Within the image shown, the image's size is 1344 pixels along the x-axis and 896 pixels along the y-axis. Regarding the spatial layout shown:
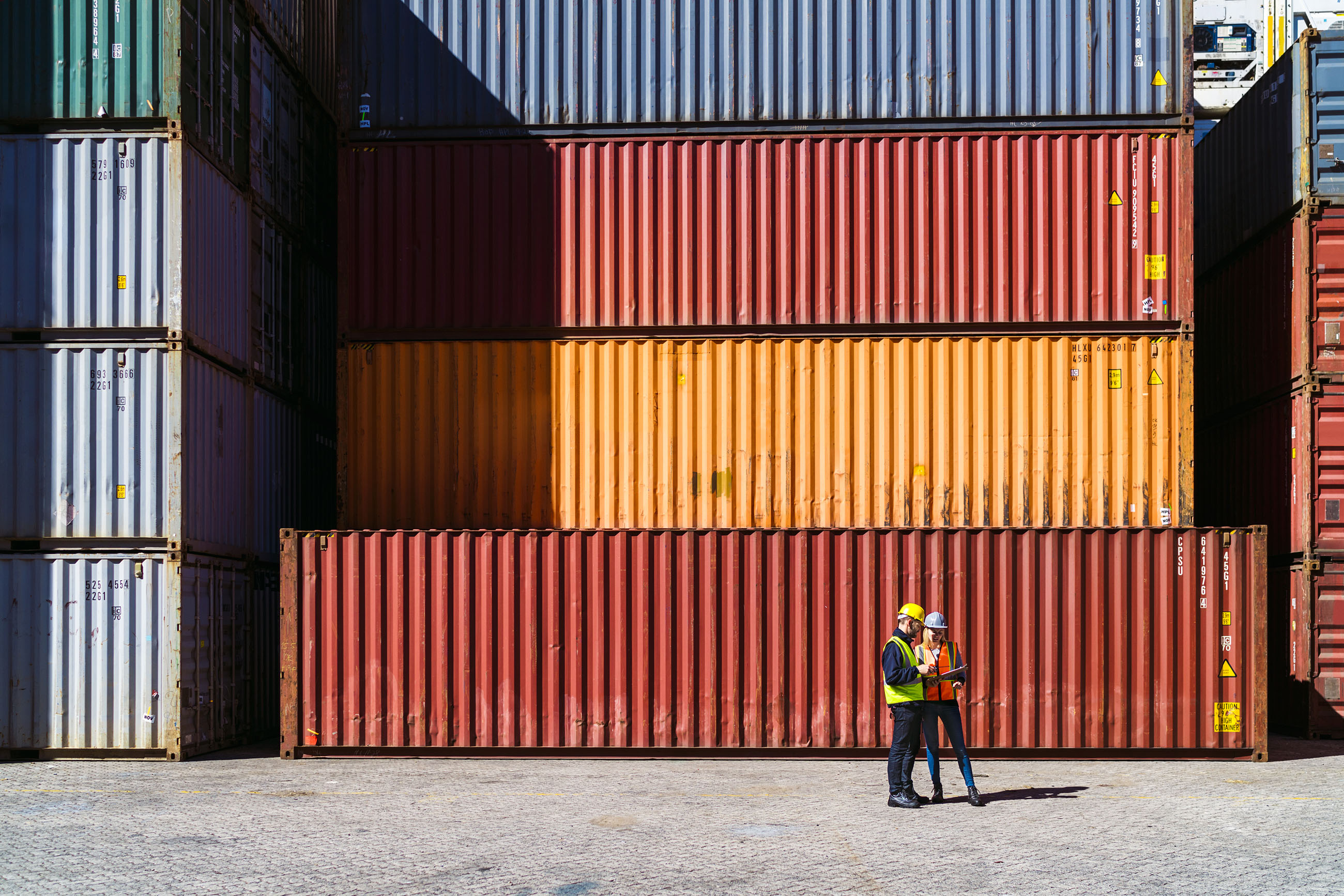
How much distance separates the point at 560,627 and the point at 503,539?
123cm

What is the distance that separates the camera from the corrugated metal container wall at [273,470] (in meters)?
16.9

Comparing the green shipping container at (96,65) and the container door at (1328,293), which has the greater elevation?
the green shipping container at (96,65)

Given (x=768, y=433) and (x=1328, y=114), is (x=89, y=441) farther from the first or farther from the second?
(x=1328, y=114)

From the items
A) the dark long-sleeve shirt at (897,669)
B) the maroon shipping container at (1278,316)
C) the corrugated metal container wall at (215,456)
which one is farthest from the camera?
the maroon shipping container at (1278,316)

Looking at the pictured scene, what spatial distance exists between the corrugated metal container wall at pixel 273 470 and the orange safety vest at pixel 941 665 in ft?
30.6

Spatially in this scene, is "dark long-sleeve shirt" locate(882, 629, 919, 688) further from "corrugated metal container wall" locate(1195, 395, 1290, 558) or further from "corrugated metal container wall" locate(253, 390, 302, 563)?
"corrugated metal container wall" locate(253, 390, 302, 563)

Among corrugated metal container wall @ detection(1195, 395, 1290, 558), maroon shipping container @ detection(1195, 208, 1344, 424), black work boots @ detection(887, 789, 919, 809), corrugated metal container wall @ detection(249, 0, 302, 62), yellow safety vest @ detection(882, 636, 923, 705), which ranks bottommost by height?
black work boots @ detection(887, 789, 919, 809)

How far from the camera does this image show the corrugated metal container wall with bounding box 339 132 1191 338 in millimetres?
16172

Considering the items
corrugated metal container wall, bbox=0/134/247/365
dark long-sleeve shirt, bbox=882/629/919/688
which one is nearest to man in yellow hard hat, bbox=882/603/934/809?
dark long-sleeve shirt, bbox=882/629/919/688

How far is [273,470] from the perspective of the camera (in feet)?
57.7

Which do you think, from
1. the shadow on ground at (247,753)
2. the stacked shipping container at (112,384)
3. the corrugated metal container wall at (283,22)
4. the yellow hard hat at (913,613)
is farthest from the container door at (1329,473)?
the corrugated metal container wall at (283,22)

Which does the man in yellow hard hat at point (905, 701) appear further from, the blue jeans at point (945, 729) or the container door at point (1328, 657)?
the container door at point (1328, 657)

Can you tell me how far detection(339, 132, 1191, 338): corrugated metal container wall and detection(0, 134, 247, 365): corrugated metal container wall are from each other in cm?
253

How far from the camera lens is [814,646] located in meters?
14.9
